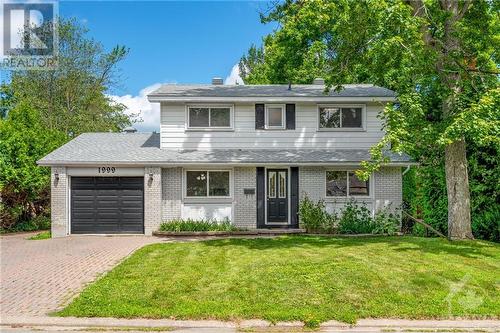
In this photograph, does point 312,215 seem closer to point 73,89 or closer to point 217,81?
point 217,81

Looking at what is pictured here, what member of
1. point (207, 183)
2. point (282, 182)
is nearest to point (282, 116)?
point (282, 182)

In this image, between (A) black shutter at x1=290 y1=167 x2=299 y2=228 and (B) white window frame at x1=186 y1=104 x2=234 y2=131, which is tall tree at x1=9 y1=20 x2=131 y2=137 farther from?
(A) black shutter at x1=290 y1=167 x2=299 y2=228

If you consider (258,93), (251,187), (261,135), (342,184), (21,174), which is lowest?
(251,187)

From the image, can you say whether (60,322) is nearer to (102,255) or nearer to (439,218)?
(102,255)

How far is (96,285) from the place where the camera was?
→ 7324mm

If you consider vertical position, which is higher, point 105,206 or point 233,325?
point 105,206

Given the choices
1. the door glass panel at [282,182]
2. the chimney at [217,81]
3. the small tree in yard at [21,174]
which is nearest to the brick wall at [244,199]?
the door glass panel at [282,182]

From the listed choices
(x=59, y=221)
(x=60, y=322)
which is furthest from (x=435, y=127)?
(x=59, y=221)

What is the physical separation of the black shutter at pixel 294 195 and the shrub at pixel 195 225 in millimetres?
2308

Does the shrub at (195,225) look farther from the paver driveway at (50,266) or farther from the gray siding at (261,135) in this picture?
the gray siding at (261,135)

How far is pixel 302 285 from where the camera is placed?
7031mm

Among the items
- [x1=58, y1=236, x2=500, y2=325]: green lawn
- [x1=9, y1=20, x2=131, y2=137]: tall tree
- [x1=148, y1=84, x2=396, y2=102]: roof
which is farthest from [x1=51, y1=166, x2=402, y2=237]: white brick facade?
[x1=9, y1=20, x2=131, y2=137]: tall tree

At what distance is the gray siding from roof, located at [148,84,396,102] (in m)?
0.46

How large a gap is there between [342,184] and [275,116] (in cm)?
390
